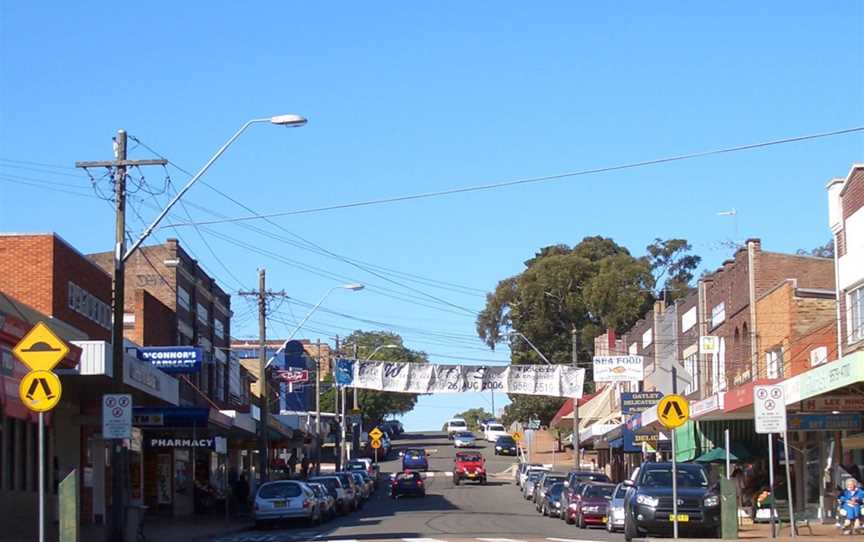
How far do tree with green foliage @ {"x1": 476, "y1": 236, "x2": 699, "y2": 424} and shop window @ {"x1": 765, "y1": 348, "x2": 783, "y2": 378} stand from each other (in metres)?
40.3

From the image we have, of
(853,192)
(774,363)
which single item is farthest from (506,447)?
(853,192)

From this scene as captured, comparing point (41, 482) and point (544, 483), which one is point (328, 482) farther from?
point (41, 482)

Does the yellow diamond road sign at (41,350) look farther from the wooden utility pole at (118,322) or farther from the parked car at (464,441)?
the parked car at (464,441)

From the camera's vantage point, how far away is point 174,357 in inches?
1601

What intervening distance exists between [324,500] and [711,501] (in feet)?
52.0

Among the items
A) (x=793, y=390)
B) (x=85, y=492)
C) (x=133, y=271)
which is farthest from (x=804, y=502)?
(x=133, y=271)

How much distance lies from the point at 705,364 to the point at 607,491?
15555 millimetres

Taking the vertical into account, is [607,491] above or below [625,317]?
below

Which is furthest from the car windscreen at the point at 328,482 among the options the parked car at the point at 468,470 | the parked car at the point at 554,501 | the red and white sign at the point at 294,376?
the parked car at the point at 468,470

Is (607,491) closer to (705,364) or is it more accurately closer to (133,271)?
(705,364)

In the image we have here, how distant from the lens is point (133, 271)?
179ft

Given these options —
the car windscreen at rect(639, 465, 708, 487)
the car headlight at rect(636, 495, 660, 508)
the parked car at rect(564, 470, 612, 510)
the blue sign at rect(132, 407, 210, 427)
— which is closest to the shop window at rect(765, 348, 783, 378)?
the parked car at rect(564, 470, 612, 510)

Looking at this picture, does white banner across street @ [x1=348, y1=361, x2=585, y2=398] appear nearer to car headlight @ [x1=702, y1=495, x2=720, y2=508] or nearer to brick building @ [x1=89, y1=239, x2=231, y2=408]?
brick building @ [x1=89, y1=239, x2=231, y2=408]

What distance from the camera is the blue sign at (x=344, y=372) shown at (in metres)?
59.2
